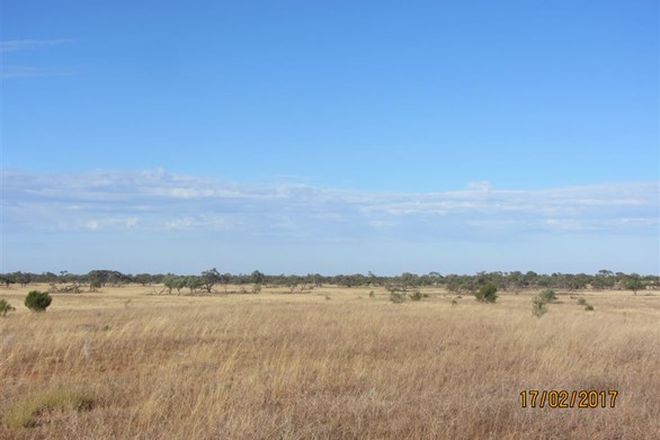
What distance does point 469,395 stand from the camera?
808 centimetres

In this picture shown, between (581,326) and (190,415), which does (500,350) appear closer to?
(581,326)

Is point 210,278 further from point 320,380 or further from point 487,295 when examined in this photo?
point 320,380

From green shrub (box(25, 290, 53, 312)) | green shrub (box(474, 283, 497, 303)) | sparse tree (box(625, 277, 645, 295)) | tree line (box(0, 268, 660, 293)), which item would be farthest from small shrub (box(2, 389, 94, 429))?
sparse tree (box(625, 277, 645, 295))

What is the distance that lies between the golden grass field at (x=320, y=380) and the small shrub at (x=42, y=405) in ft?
0.08

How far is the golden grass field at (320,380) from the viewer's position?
663 centimetres

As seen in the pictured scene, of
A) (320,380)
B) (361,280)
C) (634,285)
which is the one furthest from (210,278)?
(320,380)

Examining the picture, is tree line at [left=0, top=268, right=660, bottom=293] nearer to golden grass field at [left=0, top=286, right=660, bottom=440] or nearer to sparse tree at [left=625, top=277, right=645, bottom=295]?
sparse tree at [left=625, top=277, right=645, bottom=295]

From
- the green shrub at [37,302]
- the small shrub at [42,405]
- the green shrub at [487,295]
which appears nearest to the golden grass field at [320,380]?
the small shrub at [42,405]

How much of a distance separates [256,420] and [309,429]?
584 mm

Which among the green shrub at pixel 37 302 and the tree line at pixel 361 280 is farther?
the tree line at pixel 361 280

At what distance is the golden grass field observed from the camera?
6629 mm

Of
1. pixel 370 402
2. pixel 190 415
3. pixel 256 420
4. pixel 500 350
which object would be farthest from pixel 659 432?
pixel 500 350

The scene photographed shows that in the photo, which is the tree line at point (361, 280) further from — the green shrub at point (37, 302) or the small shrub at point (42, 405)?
the small shrub at point (42, 405)

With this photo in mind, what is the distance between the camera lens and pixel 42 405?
7.62 meters
